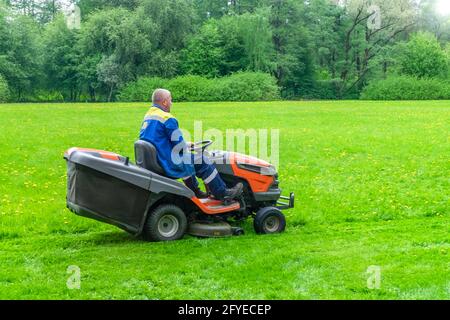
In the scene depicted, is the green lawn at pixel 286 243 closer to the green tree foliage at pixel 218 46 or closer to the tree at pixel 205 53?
the green tree foliage at pixel 218 46

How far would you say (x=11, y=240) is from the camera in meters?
7.66

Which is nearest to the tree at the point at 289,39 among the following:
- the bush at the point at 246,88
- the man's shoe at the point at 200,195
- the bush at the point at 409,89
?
the bush at the point at 409,89

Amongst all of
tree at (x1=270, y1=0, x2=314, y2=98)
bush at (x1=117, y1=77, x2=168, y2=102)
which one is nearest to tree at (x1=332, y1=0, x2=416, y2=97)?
tree at (x1=270, y1=0, x2=314, y2=98)

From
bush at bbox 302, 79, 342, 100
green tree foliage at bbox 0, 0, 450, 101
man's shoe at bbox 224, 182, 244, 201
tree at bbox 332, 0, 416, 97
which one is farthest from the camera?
bush at bbox 302, 79, 342, 100

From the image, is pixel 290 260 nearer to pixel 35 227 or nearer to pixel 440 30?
pixel 35 227

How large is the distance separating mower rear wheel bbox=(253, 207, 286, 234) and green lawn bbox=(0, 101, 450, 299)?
0.16m

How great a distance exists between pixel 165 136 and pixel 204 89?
3750 centimetres

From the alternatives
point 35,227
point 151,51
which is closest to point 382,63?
point 151,51

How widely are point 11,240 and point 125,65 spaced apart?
130 feet

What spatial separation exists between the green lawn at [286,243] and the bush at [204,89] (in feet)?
93.7

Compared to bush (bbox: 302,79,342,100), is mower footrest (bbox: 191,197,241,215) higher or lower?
lower

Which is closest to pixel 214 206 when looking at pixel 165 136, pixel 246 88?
pixel 165 136

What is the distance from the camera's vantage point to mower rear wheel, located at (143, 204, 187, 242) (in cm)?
712

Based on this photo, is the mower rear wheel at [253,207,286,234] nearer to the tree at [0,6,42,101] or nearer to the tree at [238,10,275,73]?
the tree at [238,10,275,73]
